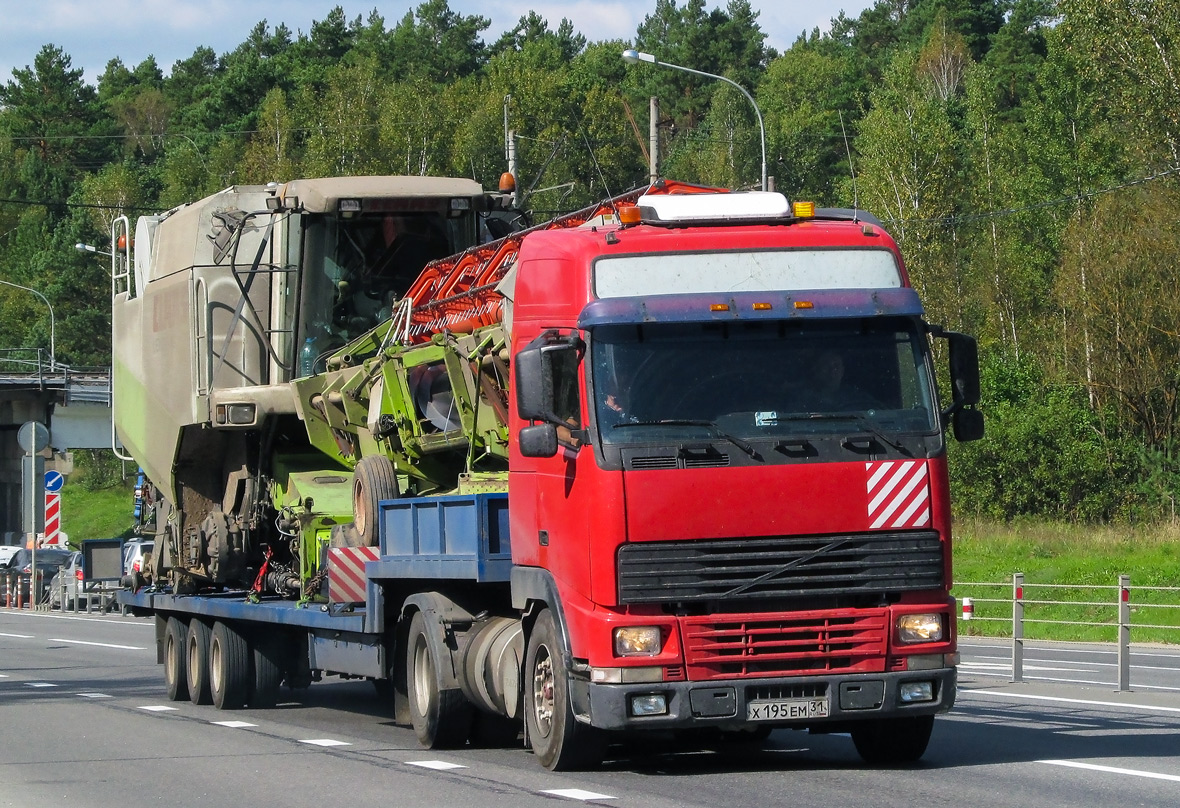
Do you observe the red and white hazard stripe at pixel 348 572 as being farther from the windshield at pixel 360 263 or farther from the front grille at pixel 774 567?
the front grille at pixel 774 567

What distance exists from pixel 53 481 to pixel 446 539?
32031 mm

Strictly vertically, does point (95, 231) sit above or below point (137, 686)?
above

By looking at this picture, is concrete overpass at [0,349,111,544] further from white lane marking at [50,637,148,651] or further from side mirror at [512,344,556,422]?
side mirror at [512,344,556,422]

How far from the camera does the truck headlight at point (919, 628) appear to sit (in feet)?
32.6

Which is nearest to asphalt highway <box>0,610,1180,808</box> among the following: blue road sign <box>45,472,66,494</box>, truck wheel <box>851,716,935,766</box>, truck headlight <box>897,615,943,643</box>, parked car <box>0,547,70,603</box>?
truck wheel <box>851,716,935,766</box>

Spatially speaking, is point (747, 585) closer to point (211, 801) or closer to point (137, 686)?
point (211, 801)

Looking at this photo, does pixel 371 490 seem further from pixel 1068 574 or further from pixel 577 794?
pixel 1068 574

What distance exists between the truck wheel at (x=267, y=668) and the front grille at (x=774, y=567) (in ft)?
25.3

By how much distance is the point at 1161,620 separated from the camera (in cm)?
2770

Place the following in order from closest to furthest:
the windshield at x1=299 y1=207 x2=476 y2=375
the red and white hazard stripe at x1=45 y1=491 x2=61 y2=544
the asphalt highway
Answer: the asphalt highway < the windshield at x1=299 y1=207 x2=476 y2=375 < the red and white hazard stripe at x1=45 y1=491 x2=61 y2=544

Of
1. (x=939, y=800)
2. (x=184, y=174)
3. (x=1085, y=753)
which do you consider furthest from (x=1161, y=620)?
(x=184, y=174)

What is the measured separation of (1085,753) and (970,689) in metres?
5.97

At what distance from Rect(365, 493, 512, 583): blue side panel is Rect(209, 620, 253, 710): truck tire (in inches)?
148

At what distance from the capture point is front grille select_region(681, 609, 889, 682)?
9.73 meters
